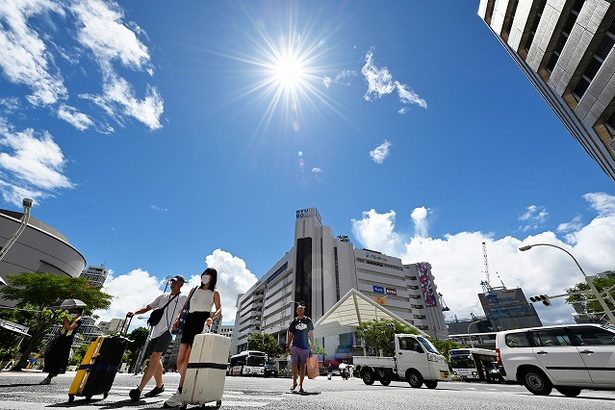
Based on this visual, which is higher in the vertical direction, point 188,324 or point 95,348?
point 188,324

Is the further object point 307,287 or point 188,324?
point 307,287

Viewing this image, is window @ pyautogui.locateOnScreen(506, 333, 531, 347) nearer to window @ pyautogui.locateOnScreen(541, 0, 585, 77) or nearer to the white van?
the white van

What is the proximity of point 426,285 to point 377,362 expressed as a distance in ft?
249

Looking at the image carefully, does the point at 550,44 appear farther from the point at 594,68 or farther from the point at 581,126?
the point at 581,126

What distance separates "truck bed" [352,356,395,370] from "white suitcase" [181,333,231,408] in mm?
9242

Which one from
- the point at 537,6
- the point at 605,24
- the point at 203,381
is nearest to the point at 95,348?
the point at 203,381

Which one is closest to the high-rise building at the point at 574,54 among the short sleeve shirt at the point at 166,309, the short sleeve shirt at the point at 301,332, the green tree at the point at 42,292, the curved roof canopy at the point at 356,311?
the short sleeve shirt at the point at 301,332

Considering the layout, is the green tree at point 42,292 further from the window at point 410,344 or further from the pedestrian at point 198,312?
the pedestrian at point 198,312

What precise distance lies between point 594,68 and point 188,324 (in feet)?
67.4

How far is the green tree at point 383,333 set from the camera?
107 ft

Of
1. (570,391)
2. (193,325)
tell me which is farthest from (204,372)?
(570,391)

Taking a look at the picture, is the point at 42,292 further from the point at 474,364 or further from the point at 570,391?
the point at 474,364

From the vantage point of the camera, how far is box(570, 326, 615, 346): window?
6241 mm

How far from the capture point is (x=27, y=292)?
72.9 ft
